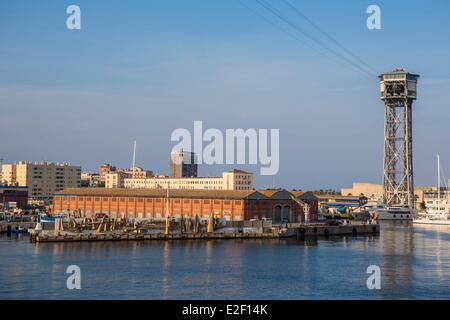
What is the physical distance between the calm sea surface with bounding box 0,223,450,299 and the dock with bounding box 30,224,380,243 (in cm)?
192

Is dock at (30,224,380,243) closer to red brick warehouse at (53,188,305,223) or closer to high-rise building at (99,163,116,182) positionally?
red brick warehouse at (53,188,305,223)

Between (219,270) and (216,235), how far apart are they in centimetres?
2111

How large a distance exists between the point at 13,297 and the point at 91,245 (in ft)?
66.8

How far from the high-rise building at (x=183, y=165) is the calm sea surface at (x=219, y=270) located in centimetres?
9710

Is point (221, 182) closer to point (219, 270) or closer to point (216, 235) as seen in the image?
point (216, 235)

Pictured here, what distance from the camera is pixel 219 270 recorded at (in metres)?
33.8

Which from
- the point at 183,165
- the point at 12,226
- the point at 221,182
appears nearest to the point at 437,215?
the point at 221,182

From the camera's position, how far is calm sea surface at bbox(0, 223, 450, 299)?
1090 inches

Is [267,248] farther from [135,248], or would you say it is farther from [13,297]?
[13,297]

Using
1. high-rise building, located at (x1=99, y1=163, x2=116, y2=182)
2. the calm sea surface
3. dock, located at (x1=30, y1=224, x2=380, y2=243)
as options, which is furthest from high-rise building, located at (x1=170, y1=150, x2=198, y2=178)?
the calm sea surface

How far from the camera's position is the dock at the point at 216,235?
160ft

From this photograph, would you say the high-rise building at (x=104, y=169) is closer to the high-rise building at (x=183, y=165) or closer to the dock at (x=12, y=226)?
the high-rise building at (x=183, y=165)

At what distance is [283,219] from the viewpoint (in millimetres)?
68000
